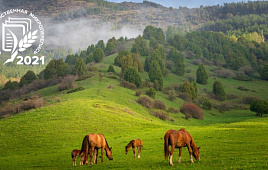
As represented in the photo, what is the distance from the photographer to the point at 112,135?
4556 cm

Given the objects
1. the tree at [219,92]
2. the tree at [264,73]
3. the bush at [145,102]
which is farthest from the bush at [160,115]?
the tree at [264,73]

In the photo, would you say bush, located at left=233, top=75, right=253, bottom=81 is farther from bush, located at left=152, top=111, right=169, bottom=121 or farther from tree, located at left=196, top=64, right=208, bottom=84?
bush, located at left=152, top=111, right=169, bottom=121

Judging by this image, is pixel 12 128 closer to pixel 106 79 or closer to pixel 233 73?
pixel 106 79

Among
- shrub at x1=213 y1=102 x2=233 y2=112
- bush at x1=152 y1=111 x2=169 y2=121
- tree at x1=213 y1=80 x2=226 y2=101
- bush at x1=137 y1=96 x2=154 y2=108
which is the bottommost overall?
shrub at x1=213 y1=102 x2=233 y2=112

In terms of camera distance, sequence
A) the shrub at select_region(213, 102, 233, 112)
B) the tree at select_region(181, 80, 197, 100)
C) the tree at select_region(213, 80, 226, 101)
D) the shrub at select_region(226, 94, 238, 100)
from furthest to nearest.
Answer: the shrub at select_region(226, 94, 238, 100) < the tree at select_region(213, 80, 226, 101) < the tree at select_region(181, 80, 197, 100) < the shrub at select_region(213, 102, 233, 112)

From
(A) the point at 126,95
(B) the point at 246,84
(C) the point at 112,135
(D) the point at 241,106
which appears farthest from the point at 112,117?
(B) the point at 246,84

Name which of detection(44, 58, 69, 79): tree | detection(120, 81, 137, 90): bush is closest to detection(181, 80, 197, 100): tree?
detection(120, 81, 137, 90): bush

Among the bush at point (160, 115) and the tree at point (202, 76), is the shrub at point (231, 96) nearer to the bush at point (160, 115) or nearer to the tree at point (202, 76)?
the tree at point (202, 76)

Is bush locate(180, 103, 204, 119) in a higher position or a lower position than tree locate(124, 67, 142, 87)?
lower

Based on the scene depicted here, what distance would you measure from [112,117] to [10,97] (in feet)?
238

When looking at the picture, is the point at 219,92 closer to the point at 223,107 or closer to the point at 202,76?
the point at 223,107

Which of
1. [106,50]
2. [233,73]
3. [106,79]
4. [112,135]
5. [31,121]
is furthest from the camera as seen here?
[106,50]

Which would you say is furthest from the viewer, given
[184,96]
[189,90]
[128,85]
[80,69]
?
[80,69]

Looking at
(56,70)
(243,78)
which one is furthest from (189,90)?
(243,78)
